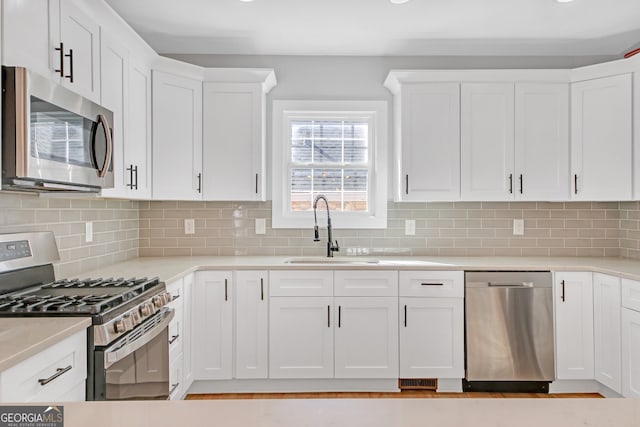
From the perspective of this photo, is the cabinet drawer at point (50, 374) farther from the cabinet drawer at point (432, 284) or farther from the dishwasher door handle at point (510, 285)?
the dishwasher door handle at point (510, 285)

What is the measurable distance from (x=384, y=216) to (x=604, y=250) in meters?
1.77

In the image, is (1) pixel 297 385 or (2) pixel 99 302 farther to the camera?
(1) pixel 297 385

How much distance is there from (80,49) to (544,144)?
3029 mm

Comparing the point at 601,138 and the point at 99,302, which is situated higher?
the point at 601,138

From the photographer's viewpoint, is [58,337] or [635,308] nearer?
[58,337]

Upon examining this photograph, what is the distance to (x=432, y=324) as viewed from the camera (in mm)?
3168

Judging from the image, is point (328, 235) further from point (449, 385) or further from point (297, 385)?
point (449, 385)

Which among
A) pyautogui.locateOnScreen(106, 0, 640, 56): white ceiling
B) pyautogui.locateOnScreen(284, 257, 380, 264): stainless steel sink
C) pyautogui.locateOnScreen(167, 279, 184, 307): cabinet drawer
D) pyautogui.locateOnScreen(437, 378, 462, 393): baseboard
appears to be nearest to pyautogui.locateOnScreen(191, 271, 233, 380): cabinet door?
pyautogui.locateOnScreen(167, 279, 184, 307): cabinet drawer

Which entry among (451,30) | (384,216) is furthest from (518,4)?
(384,216)

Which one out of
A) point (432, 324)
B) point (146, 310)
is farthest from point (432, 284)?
point (146, 310)

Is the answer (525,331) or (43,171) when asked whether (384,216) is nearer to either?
(525,331)

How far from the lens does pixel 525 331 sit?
3135 millimetres

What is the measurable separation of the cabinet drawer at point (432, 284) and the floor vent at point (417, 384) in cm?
62

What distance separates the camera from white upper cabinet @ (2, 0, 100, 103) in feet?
5.80
